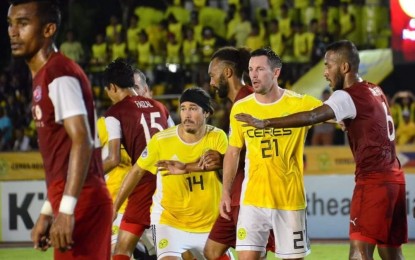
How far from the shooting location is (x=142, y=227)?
9.43m

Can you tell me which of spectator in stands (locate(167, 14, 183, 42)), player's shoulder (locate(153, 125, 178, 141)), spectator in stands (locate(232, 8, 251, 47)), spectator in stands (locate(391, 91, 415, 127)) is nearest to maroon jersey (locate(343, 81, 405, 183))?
player's shoulder (locate(153, 125, 178, 141))

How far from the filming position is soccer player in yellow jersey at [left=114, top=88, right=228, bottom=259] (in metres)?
8.66

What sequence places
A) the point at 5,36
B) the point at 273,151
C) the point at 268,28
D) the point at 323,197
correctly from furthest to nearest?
the point at 5,36, the point at 268,28, the point at 323,197, the point at 273,151

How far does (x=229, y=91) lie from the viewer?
349 inches

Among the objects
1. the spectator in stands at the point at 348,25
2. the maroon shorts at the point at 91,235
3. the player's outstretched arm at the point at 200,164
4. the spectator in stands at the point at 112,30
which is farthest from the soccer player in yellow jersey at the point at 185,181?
the spectator in stands at the point at 112,30

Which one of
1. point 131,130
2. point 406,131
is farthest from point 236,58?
point 406,131

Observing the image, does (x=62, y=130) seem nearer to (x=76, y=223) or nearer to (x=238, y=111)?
(x=76, y=223)

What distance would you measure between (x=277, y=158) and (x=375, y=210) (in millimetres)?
942

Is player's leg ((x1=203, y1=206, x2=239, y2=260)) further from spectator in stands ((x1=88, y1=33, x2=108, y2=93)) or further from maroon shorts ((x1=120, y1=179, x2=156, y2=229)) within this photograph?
spectator in stands ((x1=88, y1=33, x2=108, y2=93))

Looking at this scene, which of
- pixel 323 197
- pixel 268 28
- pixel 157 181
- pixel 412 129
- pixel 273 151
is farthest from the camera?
pixel 268 28

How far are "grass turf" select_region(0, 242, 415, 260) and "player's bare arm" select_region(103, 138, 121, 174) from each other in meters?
4.47

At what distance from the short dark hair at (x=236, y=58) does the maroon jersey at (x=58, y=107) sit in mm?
3671

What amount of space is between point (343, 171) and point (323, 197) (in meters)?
0.60

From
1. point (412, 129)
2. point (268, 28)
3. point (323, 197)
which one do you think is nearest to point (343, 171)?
point (323, 197)
